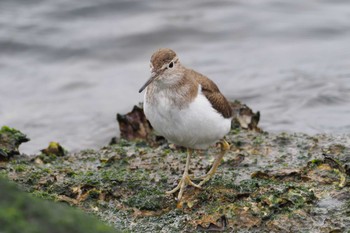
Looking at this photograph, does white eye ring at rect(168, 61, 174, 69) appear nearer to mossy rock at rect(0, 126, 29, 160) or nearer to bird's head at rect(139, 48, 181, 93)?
bird's head at rect(139, 48, 181, 93)

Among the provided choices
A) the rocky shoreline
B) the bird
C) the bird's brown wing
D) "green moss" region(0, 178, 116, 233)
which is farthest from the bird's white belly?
"green moss" region(0, 178, 116, 233)

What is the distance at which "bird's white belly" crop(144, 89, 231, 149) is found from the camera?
18.3 ft

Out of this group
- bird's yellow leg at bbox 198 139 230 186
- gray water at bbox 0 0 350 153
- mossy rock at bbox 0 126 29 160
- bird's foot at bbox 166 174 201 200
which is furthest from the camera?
gray water at bbox 0 0 350 153

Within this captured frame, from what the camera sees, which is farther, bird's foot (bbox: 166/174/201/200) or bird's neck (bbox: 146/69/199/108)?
bird's foot (bbox: 166/174/201/200)

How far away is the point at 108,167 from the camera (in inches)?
263

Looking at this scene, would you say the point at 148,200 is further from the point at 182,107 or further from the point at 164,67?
the point at 164,67

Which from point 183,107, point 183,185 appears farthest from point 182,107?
point 183,185

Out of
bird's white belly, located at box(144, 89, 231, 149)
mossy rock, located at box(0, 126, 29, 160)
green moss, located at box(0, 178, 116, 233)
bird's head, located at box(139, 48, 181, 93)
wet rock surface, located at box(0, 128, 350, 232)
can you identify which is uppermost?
bird's head, located at box(139, 48, 181, 93)

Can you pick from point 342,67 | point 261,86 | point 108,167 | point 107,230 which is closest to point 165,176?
point 108,167

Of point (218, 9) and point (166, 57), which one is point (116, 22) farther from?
point (166, 57)

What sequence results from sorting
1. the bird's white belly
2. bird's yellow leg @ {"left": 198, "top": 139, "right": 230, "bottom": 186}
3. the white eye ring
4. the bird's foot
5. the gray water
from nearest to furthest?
the bird's white belly → the bird's foot → the white eye ring → bird's yellow leg @ {"left": 198, "top": 139, "right": 230, "bottom": 186} → the gray water

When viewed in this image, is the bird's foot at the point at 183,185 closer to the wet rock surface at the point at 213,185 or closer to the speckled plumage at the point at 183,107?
the wet rock surface at the point at 213,185

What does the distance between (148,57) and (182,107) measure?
7310 mm

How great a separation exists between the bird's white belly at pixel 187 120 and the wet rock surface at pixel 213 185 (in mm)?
529
